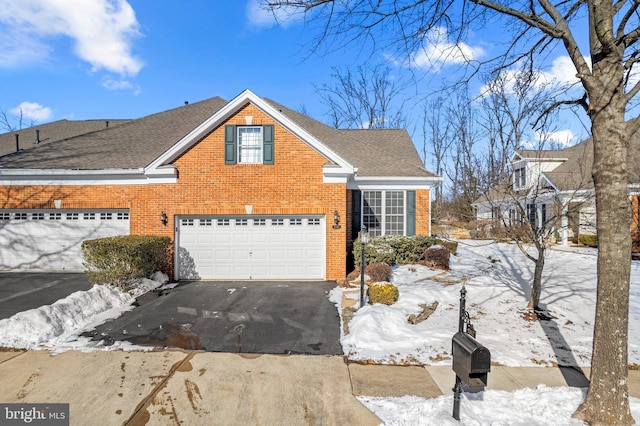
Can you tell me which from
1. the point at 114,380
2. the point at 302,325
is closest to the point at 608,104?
the point at 302,325

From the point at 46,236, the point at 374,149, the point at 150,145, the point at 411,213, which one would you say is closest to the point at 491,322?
the point at 411,213

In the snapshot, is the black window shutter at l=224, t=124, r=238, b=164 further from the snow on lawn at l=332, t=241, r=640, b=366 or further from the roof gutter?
the snow on lawn at l=332, t=241, r=640, b=366

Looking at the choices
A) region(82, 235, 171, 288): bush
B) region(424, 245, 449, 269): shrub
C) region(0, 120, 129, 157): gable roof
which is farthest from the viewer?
region(0, 120, 129, 157): gable roof

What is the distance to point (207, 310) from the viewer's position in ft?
25.3

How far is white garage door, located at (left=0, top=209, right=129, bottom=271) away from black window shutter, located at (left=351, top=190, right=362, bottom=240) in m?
8.46

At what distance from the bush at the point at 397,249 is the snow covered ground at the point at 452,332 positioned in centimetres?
170

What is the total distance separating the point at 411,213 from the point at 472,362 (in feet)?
33.1

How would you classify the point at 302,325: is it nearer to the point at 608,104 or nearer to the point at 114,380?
the point at 114,380

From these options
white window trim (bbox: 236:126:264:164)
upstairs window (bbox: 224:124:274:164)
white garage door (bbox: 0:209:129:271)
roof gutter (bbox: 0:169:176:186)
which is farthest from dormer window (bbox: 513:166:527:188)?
white garage door (bbox: 0:209:129:271)

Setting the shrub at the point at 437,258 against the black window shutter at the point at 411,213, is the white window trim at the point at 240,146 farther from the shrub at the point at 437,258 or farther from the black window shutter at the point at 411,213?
the shrub at the point at 437,258

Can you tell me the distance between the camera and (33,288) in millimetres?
9312

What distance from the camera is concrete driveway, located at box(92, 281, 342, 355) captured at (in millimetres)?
5824

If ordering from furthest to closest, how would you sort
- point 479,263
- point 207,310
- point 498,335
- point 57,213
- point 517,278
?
point 479,263 → point 57,213 → point 517,278 → point 207,310 → point 498,335

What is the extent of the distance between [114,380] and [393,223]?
10.7 meters
